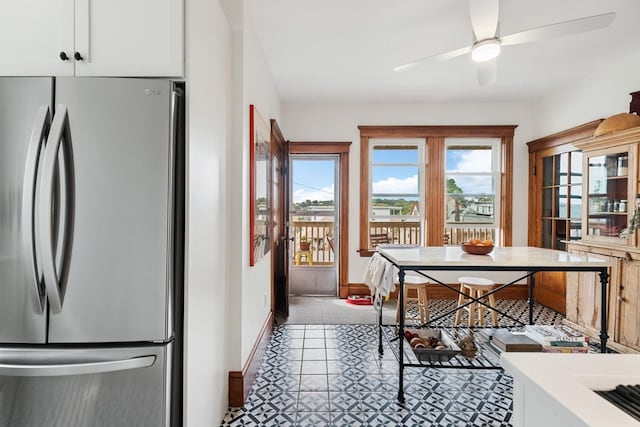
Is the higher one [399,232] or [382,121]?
[382,121]

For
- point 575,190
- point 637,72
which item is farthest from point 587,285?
point 637,72

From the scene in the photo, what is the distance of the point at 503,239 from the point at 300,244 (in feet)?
9.65

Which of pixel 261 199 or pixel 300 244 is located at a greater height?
pixel 261 199

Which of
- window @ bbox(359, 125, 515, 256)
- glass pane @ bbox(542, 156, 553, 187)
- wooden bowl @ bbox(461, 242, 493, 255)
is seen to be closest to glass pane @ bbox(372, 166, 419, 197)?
window @ bbox(359, 125, 515, 256)

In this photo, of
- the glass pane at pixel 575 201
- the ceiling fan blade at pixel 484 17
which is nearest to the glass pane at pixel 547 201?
the glass pane at pixel 575 201

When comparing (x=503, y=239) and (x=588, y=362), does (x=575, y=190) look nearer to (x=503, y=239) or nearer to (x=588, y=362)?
(x=503, y=239)

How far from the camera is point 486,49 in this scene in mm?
2322

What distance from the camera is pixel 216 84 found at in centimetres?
186

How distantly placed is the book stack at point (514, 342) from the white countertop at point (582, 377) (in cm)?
155

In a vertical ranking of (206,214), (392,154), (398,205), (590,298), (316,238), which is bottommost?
(590,298)

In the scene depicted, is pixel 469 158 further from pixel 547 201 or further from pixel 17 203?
pixel 17 203

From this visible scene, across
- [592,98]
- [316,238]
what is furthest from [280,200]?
[592,98]

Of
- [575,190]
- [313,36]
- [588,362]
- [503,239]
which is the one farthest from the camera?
[503,239]

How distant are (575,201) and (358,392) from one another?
3.49 meters
